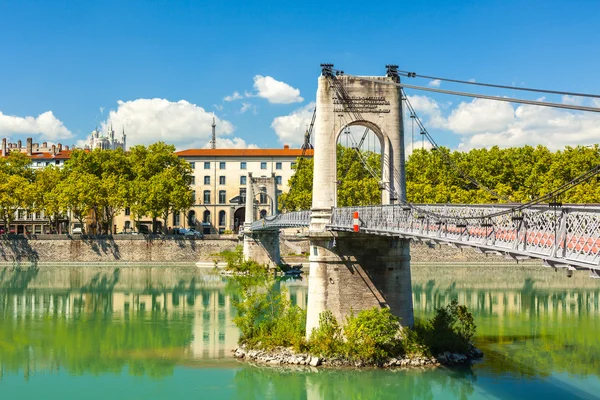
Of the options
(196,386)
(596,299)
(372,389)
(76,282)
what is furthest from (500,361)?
(76,282)

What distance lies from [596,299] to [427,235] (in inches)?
1048

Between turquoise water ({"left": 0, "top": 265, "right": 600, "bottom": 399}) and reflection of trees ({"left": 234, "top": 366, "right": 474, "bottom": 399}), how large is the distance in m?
0.03

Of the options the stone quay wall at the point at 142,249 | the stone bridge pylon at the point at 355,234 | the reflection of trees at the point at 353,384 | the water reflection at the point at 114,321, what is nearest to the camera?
the reflection of trees at the point at 353,384

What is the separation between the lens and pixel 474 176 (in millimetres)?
63531

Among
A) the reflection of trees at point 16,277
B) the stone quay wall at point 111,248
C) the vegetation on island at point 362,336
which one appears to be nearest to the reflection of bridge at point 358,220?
the vegetation on island at point 362,336

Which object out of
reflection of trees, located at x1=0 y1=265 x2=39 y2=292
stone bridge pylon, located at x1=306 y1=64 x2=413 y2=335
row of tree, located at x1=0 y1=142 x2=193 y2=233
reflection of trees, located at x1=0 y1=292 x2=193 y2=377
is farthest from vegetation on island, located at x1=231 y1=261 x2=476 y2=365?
row of tree, located at x1=0 y1=142 x2=193 y2=233

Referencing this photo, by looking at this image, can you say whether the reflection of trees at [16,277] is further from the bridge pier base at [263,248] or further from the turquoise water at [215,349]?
the bridge pier base at [263,248]

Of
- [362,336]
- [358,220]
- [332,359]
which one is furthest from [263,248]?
[358,220]

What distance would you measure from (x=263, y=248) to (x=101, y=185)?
17.9 metres

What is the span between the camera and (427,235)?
1694 cm

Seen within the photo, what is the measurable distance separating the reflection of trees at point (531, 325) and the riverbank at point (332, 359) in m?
0.77

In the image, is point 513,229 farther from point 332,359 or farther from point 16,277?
point 16,277

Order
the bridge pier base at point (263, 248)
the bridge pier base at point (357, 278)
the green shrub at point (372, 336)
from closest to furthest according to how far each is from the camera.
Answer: the green shrub at point (372, 336)
the bridge pier base at point (357, 278)
the bridge pier base at point (263, 248)

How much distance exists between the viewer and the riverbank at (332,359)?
21656mm
